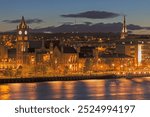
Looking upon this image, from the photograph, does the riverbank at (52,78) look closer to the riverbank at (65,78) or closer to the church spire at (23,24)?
the riverbank at (65,78)

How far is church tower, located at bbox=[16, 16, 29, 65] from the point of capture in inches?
914

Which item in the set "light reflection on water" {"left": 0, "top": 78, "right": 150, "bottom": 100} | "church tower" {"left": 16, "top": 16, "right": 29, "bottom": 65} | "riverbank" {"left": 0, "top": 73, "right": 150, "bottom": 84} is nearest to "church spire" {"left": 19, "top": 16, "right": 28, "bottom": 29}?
"church tower" {"left": 16, "top": 16, "right": 29, "bottom": 65}

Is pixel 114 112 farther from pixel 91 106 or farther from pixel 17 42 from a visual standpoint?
pixel 17 42

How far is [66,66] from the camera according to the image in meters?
23.0

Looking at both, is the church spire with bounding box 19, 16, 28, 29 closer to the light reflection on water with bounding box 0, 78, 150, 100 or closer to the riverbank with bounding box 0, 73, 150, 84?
the riverbank with bounding box 0, 73, 150, 84

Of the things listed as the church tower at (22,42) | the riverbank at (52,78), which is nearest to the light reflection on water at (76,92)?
the riverbank at (52,78)

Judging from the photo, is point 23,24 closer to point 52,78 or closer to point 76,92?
point 52,78

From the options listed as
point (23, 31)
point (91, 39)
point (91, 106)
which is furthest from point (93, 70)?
point (91, 106)

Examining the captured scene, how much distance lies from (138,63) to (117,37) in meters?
7.99

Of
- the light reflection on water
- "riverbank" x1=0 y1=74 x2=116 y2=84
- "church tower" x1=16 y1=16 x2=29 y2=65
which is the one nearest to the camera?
the light reflection on water

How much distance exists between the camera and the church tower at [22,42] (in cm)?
2321

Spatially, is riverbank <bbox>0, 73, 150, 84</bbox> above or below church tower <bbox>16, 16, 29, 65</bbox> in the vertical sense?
below

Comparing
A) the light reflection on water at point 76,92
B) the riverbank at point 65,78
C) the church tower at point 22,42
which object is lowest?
the riverbank at point 65,78

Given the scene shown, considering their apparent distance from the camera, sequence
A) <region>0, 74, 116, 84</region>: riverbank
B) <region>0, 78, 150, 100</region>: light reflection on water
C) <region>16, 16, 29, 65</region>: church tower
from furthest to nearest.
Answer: <region>16, 16, 29, 65</region>: church tower → <region>0, 74, 116, 84</region>: riverbank → <region>0, 78, 150, 100</region>: light reflection on water
